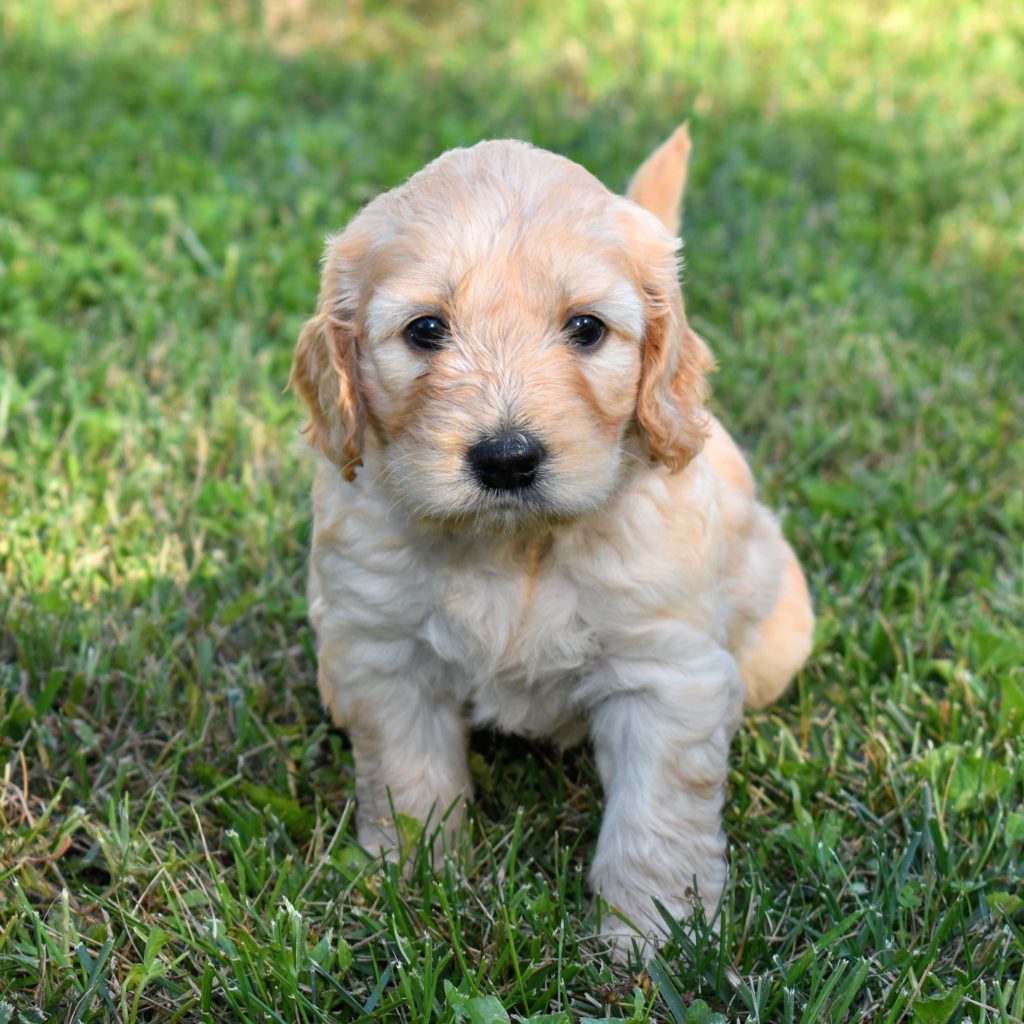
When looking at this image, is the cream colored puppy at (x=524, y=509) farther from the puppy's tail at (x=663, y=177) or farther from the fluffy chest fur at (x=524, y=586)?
the puppy's tail at (x=663, y=177)

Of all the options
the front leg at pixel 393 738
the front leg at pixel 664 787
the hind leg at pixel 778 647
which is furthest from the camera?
→ the hind leg at pixel 778 647

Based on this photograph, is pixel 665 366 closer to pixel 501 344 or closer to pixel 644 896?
pixel 501 344

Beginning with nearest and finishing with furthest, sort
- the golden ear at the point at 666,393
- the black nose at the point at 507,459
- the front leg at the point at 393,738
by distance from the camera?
the black nose at the point at 507,459 → the golden ear at the point at 666,393 → the front leg at the point at 393,738

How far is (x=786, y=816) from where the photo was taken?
10.9 feet

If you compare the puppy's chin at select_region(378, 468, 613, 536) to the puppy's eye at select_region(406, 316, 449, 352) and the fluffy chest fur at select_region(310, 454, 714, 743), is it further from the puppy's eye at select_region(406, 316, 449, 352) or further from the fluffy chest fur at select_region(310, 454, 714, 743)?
the puppy's eye at select_region(406, 316, 449, 352)

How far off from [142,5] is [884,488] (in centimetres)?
590

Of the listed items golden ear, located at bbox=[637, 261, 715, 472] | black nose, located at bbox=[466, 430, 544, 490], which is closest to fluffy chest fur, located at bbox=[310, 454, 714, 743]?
golden ear, located at bbox=[637, 261, 715, 472]

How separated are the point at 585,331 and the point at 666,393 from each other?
0.25 meters

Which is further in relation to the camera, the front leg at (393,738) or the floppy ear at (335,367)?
the front leg at (393,738)

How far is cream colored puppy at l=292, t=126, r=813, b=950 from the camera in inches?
105

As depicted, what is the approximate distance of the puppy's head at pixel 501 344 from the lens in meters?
2.62

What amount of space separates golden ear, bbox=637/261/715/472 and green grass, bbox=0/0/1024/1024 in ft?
3.03

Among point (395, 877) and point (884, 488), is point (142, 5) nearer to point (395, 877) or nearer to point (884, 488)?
point (884, 488)

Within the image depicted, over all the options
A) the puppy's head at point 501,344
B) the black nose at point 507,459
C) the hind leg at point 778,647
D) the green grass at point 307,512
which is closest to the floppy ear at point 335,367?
the puppy's head at point 501,344
